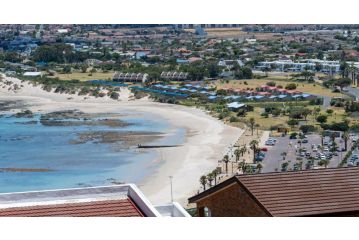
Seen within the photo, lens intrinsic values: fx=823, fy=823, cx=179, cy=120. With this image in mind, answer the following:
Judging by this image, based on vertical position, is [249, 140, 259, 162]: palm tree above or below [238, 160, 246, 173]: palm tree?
below

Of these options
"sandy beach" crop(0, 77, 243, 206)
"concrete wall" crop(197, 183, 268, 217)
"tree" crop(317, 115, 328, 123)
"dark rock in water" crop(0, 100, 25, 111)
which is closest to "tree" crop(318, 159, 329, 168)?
"sandy beach" crop(0, 77, 243, 206)

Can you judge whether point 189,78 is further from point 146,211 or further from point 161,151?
point 146,211

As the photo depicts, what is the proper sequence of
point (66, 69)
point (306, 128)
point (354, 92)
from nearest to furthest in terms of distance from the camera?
point (306, 128)
point (354, 92)
point (66, 69)

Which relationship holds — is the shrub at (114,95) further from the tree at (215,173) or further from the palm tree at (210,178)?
the palm tree at (210,178)

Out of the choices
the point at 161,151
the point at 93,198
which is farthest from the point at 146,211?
the point at 161,151

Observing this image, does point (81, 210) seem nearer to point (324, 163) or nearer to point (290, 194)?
point (290, 194)

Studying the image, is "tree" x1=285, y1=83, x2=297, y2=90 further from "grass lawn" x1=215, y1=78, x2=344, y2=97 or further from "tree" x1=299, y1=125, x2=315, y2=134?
"tree" x1=299, y1=125, x2=315, y2=134

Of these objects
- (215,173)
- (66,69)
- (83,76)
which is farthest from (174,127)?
(83,76)

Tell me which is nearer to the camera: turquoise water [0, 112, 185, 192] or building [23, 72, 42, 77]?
turquoise water [0, 112, 185, 192]
